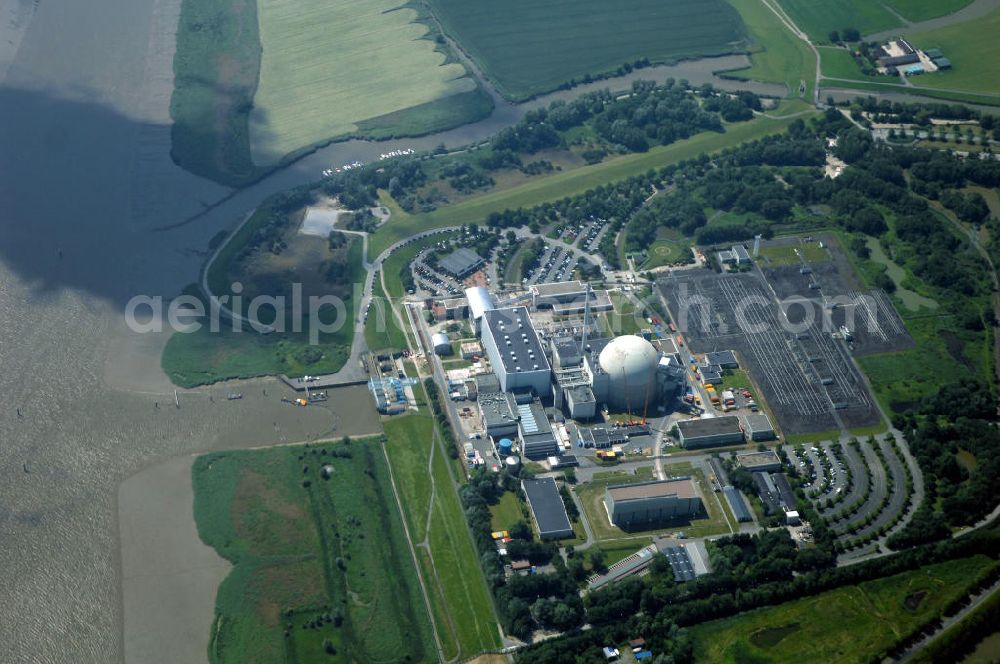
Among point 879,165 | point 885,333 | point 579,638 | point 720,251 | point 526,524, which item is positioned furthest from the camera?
point 879,165

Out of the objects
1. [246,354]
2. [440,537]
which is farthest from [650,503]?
[246,354]

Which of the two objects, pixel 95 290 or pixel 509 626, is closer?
pixel 509 626

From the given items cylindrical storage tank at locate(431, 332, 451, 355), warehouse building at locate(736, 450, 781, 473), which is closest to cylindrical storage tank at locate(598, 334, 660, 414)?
warehouse building at locate(736, 450, 781, 473)

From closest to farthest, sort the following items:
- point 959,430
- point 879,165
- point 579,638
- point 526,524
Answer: point 579,638 → point 526,524 → point 959,430 → point 879,165

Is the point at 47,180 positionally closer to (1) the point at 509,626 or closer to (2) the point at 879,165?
(1) the point at 509,626

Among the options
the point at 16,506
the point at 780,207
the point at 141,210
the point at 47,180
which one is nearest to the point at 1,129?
the point at 47,180

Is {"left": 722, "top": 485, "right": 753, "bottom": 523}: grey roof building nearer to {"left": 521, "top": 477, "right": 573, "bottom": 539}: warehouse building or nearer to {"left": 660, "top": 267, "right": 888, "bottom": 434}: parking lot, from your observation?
{"left": 660, "top": 267, "right": 888, "bottom": 434}: parking lot

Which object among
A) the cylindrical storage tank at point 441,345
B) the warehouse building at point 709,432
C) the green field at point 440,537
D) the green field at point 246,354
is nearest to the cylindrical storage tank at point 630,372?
the warehouse building at point 709,432
